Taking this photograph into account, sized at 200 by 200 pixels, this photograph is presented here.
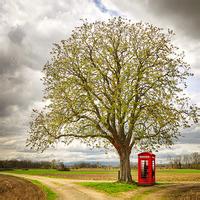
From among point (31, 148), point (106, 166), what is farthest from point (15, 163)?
point (31, 148)

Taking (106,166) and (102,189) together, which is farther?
(106,166)

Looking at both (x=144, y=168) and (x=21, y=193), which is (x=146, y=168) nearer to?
(x=144, y=168)

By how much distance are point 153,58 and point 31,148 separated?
16364mm

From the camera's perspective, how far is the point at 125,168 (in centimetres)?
3453

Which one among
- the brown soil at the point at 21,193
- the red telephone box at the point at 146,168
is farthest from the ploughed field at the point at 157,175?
the brown soil at the point at 21,193

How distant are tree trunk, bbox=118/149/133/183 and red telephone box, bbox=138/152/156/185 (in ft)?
4.28

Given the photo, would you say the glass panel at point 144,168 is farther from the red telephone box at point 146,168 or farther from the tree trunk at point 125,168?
the tree trunk at point 125,168

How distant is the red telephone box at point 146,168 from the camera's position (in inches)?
1374

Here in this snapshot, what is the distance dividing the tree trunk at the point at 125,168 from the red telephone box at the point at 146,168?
130 centimetres

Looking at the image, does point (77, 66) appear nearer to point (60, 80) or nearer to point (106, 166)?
point (60, 80)

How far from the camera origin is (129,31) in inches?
1431

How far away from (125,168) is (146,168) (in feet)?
8.73

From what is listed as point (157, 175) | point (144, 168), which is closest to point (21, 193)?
point (144, 168)

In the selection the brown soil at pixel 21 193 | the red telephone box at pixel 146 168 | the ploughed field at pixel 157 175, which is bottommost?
the ploughed field at pixel 157 175
